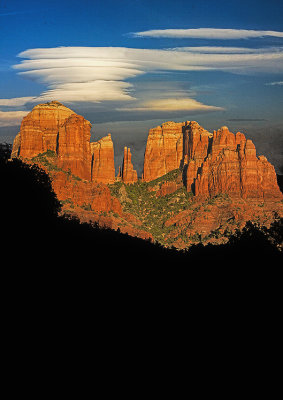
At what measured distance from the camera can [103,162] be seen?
186 metres

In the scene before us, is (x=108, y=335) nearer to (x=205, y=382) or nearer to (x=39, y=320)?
(x=39, y=320)

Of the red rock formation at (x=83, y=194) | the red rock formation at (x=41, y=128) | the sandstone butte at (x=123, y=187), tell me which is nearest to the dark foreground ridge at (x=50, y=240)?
the red rock formation at (x=83, y=194)

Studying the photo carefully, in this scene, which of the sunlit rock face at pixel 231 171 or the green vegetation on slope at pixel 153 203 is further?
the green vegetation on slope at pixel 153 203

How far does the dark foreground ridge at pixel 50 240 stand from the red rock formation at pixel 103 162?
115 meters

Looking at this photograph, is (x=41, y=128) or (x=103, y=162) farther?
(x=103, y=162)

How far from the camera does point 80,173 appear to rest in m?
155

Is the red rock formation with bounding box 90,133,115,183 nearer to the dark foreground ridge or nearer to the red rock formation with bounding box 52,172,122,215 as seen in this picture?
the red rock formation with bounding box 52,172,122,215

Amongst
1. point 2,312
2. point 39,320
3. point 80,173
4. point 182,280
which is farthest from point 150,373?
point 80,173

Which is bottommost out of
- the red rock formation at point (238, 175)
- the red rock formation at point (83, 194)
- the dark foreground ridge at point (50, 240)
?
the dark foreground ridge at point (50, 240)

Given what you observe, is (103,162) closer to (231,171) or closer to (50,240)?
(231,171)

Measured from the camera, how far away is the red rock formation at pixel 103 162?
606 feet

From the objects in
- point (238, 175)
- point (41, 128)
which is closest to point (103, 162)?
point (41, 128)

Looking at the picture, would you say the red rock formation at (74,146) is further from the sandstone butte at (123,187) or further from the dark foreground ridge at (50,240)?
the dark foreground ridge at (50,240)

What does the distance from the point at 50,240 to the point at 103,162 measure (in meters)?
138
